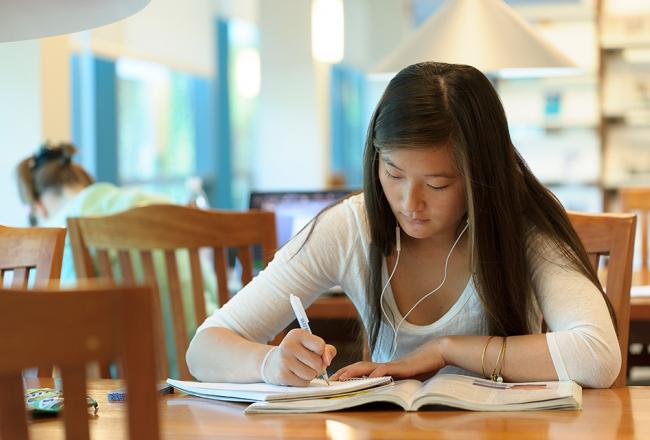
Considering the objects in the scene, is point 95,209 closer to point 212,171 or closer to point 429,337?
point 429,337

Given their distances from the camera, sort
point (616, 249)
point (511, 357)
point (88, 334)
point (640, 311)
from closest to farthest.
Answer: point (88, 334) → point (511, 357) → point (616, 249) → point (640, 311)

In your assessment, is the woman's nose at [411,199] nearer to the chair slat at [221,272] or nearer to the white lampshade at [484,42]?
the chair slat at [221,272]

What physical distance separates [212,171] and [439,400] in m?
6.63

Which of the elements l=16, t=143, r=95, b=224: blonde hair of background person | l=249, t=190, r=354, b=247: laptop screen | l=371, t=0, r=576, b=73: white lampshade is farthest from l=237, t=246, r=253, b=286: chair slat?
l=16, t=143, r=95, b=224: blonde hair of background person

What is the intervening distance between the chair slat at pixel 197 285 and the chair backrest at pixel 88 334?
44.9 inches

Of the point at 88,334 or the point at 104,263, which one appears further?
the point at 104,263

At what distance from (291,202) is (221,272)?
1388mm

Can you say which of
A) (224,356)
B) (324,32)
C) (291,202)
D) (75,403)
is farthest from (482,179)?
(324,32)

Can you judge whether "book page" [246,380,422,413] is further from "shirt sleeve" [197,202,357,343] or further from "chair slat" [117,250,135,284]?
"chair slat" [117,250,135,284]

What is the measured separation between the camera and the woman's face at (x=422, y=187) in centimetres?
139

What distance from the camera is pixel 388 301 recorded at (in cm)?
157

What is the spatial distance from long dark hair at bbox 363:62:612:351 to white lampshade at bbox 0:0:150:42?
40 cm

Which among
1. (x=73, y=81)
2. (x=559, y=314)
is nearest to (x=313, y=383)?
(x=559, y=314)

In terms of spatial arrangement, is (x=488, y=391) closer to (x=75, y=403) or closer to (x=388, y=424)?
(x=388, y=424)
